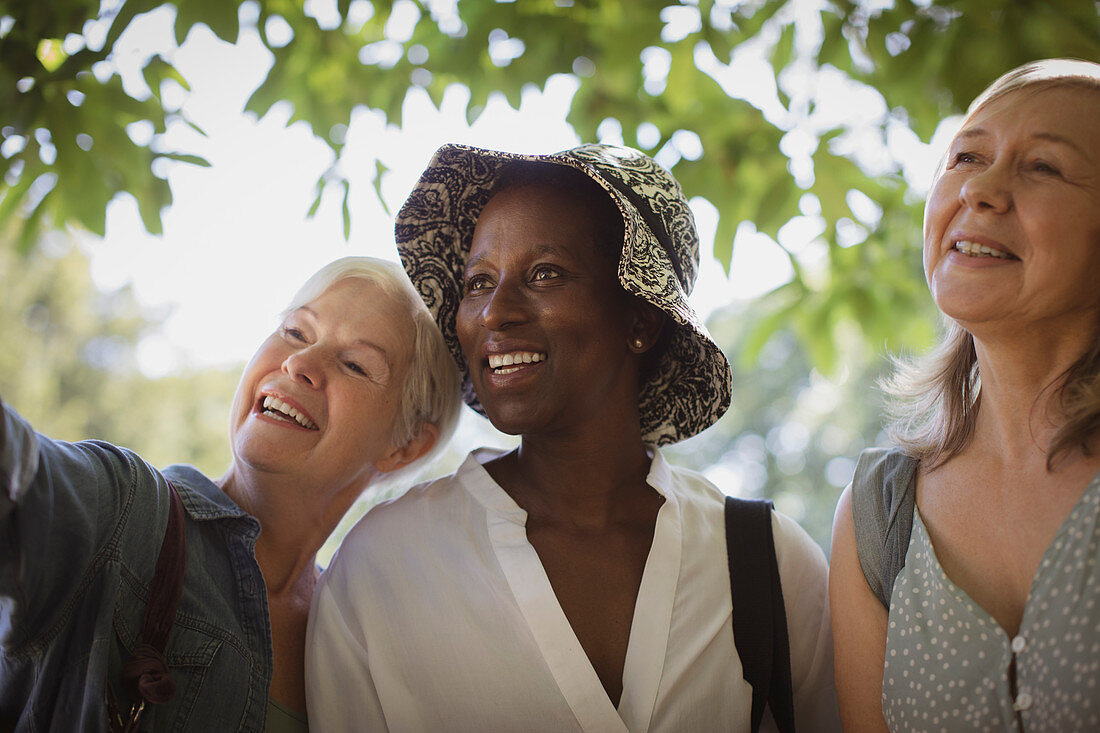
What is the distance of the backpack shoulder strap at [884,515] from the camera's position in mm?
1797

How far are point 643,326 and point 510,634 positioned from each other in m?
0.87

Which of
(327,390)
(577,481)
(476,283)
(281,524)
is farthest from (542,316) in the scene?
(281,524)

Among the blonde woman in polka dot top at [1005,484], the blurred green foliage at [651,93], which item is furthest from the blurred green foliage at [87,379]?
the blonde woman in polka dot top at [1005,484]

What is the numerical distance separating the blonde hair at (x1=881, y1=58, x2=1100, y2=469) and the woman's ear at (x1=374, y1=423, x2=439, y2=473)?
124 cm

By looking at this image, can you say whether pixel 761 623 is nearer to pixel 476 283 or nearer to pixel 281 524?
pixel 476 283

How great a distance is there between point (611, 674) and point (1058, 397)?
1.10 meters

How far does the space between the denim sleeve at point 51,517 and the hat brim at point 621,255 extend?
98cm

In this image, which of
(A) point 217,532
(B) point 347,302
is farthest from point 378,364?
(A) point 217,532

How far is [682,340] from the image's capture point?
240 centimetres

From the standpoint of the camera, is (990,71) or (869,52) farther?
(869,52)

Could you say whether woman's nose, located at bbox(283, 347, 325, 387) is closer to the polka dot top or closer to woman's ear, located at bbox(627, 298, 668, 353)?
woman's ear, located at bbox(627, 298, 668, 353)

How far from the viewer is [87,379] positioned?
62.0ft

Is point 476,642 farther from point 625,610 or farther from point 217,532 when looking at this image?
point 217,532

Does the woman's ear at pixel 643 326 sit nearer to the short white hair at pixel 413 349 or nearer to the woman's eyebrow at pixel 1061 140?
the short white hair at pixel 413 349
